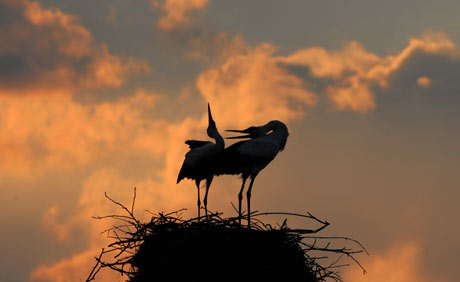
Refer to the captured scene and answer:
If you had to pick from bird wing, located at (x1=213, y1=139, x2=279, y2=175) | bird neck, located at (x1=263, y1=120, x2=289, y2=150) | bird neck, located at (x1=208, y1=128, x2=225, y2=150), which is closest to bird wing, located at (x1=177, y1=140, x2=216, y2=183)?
bird neck, located at (x1=208, y1=128, x2=225, y2=150)

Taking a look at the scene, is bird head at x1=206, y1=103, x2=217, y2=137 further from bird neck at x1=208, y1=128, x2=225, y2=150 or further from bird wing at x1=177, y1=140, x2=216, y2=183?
bird wing at x1=177, y1=140, x2=216, y2=183

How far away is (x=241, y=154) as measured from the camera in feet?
40.4

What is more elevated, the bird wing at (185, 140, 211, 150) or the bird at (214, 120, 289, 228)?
the bird wing at (185, 140, 211, 150)

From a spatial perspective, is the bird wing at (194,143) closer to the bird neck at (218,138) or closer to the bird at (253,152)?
the bird neck at (218,138)

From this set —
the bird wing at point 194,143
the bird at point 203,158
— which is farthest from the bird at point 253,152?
the bird wing at point 194,143

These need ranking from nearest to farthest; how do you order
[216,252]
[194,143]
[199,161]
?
[216,252] → [199,161] → [194,143]

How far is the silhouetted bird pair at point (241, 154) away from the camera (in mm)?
12375

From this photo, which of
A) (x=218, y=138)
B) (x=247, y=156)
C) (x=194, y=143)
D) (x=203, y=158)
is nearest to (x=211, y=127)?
(x=218, y=138)

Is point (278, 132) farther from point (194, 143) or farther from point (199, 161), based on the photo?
point (194, 143)

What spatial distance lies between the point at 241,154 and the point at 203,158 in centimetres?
125

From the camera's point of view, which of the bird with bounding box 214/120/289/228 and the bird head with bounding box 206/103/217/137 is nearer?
the bird with bounding box 214/120/289/228

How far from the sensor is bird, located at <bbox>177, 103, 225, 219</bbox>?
43.3ft

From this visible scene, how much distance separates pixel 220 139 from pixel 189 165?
37.6 inches

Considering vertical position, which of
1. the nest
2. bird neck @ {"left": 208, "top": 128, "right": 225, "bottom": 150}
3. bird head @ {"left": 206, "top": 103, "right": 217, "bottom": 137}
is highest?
bird head @ {"left": 206, "top": 103, "right": 217, "bottom": 137}
